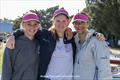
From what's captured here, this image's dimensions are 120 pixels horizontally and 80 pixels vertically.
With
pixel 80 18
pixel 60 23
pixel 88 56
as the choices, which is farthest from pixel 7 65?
pixel 80 18

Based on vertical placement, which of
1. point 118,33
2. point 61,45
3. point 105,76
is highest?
point 61,45

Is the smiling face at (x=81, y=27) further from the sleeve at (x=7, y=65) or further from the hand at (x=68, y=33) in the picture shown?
the sleeve at (x=7, y=65)

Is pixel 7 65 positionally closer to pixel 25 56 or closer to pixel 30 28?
pixel 25 56

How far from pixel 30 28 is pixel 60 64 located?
582 millimetres

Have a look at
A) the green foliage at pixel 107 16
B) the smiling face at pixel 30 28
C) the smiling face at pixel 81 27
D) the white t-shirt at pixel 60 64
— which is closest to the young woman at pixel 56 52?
the white t-shirt at pixel 60 64

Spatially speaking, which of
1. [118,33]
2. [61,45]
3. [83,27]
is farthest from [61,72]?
[118,33]

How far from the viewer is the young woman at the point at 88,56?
539 centimetres

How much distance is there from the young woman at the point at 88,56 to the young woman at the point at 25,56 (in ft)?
1.98

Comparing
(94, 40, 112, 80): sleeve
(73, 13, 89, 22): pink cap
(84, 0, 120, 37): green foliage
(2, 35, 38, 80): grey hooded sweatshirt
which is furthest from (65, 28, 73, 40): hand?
(84, 0, 120, 37): green foliage

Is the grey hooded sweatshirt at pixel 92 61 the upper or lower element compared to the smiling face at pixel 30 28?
lower

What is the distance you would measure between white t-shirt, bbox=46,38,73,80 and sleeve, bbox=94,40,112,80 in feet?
1.22

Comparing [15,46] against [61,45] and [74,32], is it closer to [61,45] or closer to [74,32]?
[61,45]

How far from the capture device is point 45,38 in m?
5.30

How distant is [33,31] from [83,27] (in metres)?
0.75
